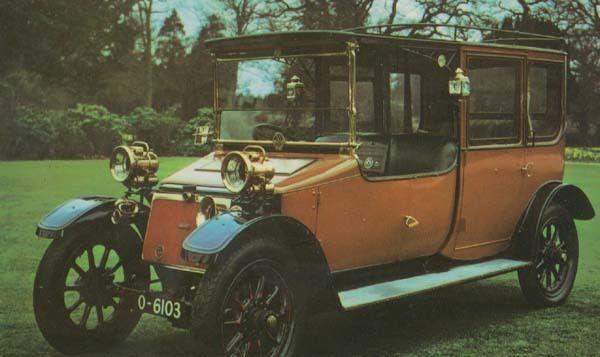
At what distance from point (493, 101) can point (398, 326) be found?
6.92 feet

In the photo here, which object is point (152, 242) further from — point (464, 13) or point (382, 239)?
point (464, 13)

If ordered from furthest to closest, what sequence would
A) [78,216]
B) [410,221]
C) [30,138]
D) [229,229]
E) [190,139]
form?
[190,139], [30,138], [410,221], [78,216], [229,229]

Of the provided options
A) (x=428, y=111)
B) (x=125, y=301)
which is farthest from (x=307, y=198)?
(x=428, y=111)

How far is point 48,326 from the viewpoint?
18.3 ft

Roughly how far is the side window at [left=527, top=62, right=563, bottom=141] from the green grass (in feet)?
5.29

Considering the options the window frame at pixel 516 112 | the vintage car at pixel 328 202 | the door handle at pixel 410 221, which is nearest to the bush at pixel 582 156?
the vintage car at pixel 328 202

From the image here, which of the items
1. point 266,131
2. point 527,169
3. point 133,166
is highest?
point 266,131

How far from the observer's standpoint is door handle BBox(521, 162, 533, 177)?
736 cm

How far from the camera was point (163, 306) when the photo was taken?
17.1 ft

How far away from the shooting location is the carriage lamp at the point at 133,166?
19.8 feet

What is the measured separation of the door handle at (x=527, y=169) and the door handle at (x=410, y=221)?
5.13 feet

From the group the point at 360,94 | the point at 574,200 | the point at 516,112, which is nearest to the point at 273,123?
the point at 360,94

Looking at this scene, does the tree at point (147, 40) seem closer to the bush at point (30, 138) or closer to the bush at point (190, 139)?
the bush at point (190, 139)

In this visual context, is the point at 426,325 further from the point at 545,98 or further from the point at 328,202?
the point at 545,98
